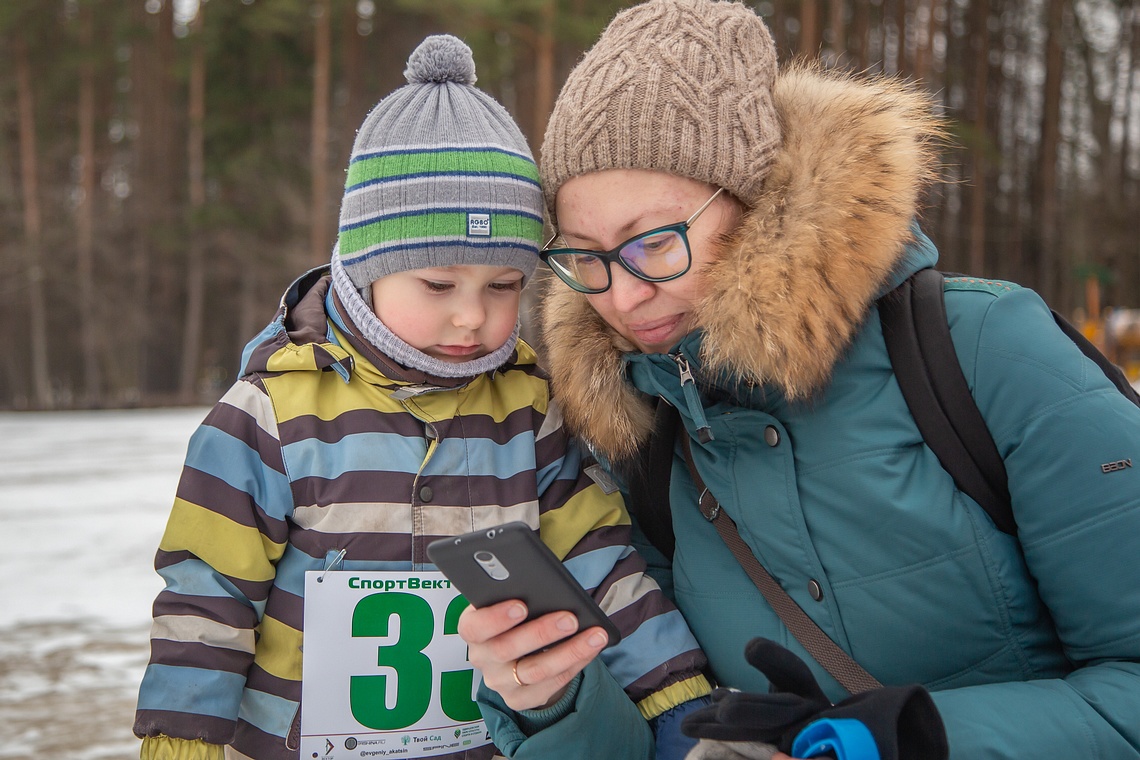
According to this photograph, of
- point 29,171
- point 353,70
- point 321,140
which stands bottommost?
point 29,171

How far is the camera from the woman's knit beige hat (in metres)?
1.79

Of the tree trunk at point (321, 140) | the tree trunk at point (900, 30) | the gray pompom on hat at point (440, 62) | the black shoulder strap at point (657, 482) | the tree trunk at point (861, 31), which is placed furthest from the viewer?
the tree trunk at point (321, 140)

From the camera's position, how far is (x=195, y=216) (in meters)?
21.5

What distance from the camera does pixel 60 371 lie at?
2612cm

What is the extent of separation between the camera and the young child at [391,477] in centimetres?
186

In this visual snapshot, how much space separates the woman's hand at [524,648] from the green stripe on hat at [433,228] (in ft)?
2.57

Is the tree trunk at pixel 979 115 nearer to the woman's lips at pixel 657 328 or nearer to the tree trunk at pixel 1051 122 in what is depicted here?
the tree trunk at pixel 1051 122

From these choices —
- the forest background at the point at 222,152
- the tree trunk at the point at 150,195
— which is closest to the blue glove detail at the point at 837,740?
the forest background at the point at 222,152

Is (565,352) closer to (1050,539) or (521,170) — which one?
(521,170)

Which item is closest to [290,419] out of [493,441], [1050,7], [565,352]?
[493,441]

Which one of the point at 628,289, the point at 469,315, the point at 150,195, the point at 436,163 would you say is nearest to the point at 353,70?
the point at 150,195

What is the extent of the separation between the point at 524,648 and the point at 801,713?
43 centimetres

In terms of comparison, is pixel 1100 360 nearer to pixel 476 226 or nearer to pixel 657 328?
pixel 657 328

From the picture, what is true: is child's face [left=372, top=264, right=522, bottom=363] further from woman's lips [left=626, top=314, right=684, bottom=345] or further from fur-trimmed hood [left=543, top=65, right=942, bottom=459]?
fur-trimmed hood [left=543, top=65, right=942, bottom=459]
